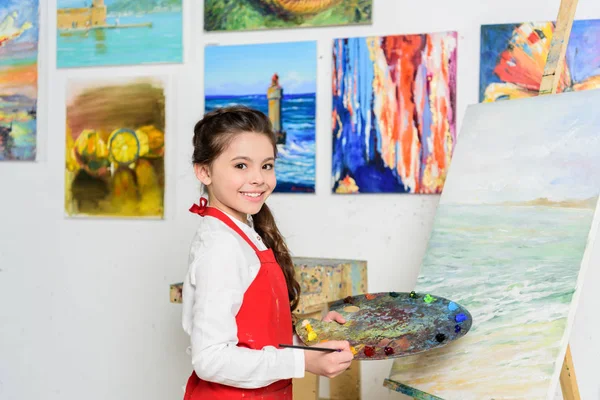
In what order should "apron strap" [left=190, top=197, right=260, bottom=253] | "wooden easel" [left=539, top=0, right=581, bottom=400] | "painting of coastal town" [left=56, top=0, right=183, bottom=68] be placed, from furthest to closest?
"painting of coastal town" [left=56, top=0, right=183, bottom=68] < "wooden easel" [left=539, top=0, right=581, bottom=400] < "apron strap" [left=190, top=197, right=260, bottom=253]

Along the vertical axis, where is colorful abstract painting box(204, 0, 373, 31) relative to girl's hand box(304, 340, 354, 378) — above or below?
above

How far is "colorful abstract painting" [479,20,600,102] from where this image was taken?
2363mm

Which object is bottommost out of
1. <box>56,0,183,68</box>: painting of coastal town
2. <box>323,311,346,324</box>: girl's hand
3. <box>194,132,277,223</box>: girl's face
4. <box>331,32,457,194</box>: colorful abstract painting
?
<box>323,311,346,324</box>: girl's hand

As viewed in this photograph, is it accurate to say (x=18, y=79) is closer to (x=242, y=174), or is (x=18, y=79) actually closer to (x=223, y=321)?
(x=242, y=174)

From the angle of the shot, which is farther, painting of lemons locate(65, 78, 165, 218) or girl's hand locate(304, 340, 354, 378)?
painting of lemons locate(65, 78, 165, 218)

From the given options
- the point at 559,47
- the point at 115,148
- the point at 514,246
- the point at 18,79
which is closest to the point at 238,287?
the point at 514,246

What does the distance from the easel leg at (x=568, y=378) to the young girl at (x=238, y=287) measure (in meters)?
0.59

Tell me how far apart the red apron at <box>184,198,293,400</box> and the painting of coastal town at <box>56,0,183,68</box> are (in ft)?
4.75

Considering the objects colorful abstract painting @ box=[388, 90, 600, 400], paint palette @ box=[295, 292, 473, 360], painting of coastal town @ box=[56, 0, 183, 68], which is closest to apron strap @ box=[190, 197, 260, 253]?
paint palette @ box=[295, 292, 473, 360]

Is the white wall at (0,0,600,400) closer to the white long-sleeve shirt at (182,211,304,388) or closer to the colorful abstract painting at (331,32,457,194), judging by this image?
the colorful abstract painting at (331,32,457,194)

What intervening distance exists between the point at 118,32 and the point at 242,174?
163cm

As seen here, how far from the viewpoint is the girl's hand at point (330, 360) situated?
1352mm

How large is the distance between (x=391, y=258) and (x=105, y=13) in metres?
1.56

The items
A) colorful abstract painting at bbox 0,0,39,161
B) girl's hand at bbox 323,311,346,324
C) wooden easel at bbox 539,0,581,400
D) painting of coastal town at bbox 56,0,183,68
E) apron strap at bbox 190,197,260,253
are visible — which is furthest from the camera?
colorful abstract painting at bbox 0,0,39,161
